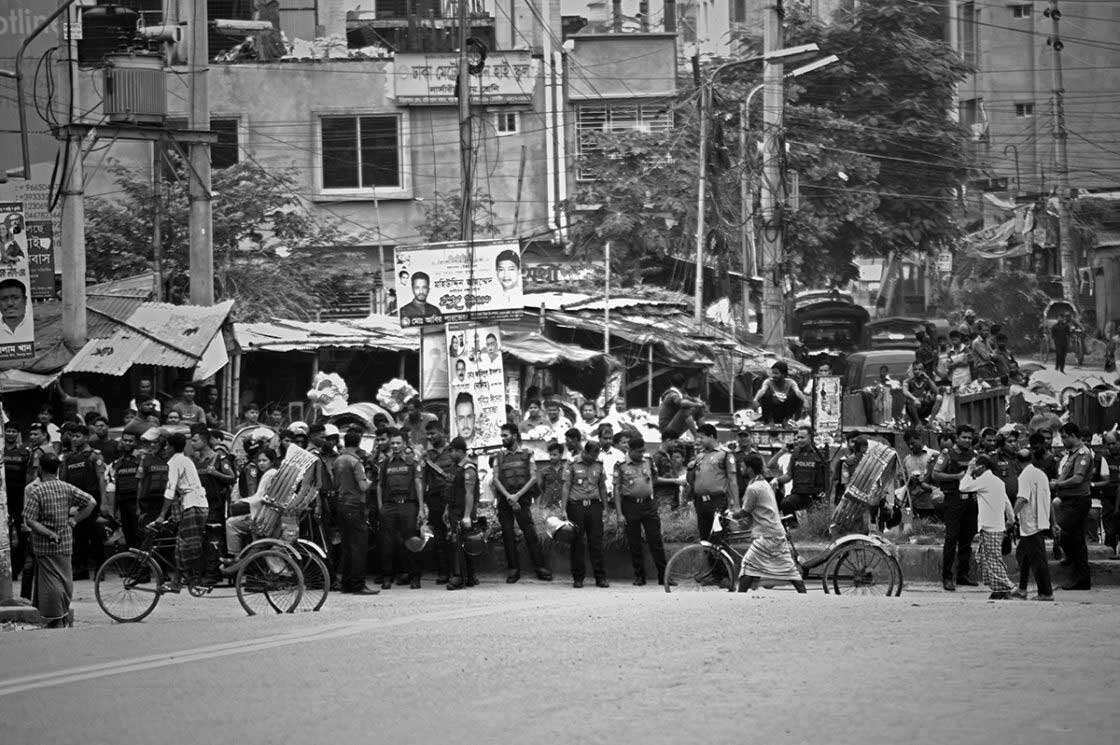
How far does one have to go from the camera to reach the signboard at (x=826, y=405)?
843 inches

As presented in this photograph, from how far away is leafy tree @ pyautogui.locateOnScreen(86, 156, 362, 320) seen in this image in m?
35.3

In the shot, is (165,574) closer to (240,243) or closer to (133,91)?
(133,91)

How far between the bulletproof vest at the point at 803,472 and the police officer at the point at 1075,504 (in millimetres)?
3202

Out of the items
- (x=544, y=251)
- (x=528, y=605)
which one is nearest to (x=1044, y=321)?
(x=544, y=251)

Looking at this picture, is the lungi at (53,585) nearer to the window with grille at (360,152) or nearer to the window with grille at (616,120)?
the window with grille at (360,152)

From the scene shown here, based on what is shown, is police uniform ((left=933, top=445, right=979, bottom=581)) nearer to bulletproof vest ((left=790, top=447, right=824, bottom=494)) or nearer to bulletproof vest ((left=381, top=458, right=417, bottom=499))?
bulletproof vest ((left=790, top=447, right=824, bottom=494))

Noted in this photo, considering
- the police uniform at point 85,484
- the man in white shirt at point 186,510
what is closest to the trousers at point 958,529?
the man in white shirt at point 186,510

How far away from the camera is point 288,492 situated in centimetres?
1667

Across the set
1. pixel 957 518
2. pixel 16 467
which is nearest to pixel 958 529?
pixel 957 518

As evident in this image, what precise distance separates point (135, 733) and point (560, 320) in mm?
24786

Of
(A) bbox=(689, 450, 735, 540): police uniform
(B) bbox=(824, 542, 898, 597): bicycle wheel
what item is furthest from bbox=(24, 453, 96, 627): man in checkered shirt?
(B) bbox=(824, 542, 898, 597): bicycle wheel

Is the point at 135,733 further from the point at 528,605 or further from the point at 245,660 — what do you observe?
the point at 528,605

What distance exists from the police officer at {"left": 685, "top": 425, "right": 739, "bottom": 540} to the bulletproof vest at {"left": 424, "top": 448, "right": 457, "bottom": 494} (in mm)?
2706

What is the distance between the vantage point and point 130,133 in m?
25.8
